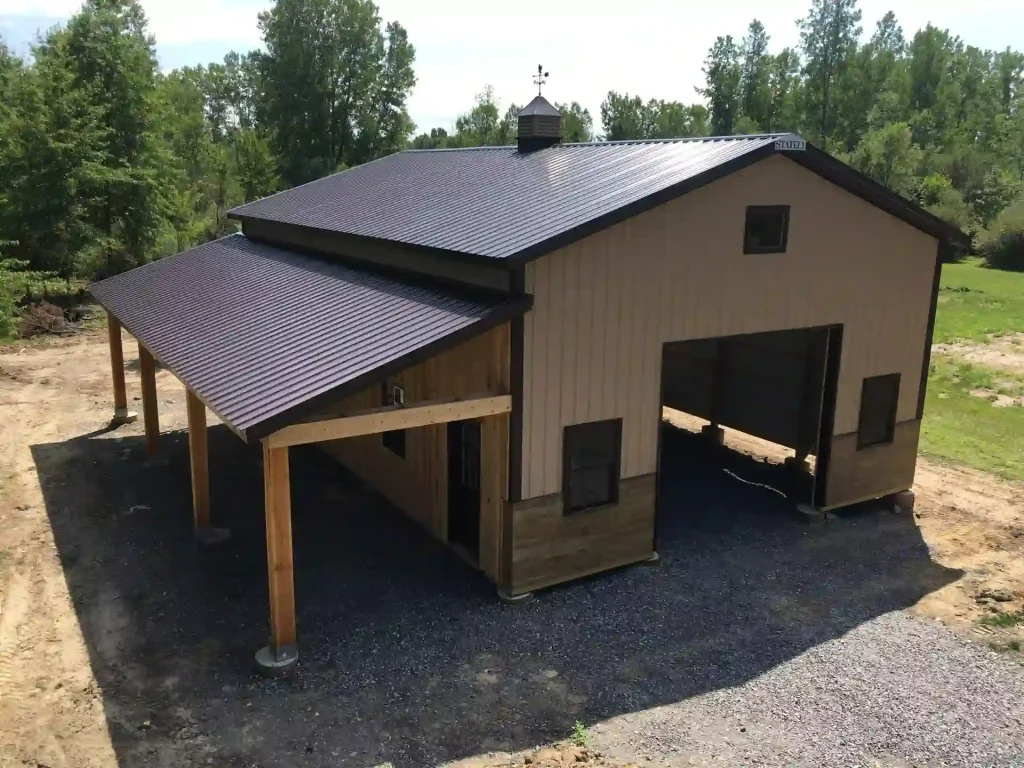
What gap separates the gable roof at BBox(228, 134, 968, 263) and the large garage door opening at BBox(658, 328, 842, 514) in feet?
8.53

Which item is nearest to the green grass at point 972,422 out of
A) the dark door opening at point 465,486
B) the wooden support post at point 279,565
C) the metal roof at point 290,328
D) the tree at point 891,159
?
the dark door opening at point 465,486

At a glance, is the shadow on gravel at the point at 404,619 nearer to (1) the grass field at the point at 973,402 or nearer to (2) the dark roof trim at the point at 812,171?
(1) the grass field at the point at 973,402

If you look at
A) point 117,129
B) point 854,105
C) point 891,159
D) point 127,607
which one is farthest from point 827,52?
point 127,607

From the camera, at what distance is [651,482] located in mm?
10203

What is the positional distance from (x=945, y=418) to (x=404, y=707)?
13708 mm

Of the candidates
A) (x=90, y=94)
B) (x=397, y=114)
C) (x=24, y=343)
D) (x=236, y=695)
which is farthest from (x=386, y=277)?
(x=397, y=114)

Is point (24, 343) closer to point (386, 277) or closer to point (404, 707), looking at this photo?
point (386, 277)

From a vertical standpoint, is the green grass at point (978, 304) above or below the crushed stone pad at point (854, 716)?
below

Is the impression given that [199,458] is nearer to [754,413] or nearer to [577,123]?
[754,413]

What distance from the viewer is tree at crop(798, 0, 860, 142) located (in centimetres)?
7169

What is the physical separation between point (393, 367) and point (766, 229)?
538 cm

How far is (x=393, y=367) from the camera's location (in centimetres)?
781

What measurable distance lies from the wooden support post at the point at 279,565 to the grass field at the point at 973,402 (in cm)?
1161

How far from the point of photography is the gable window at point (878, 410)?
470 inches
